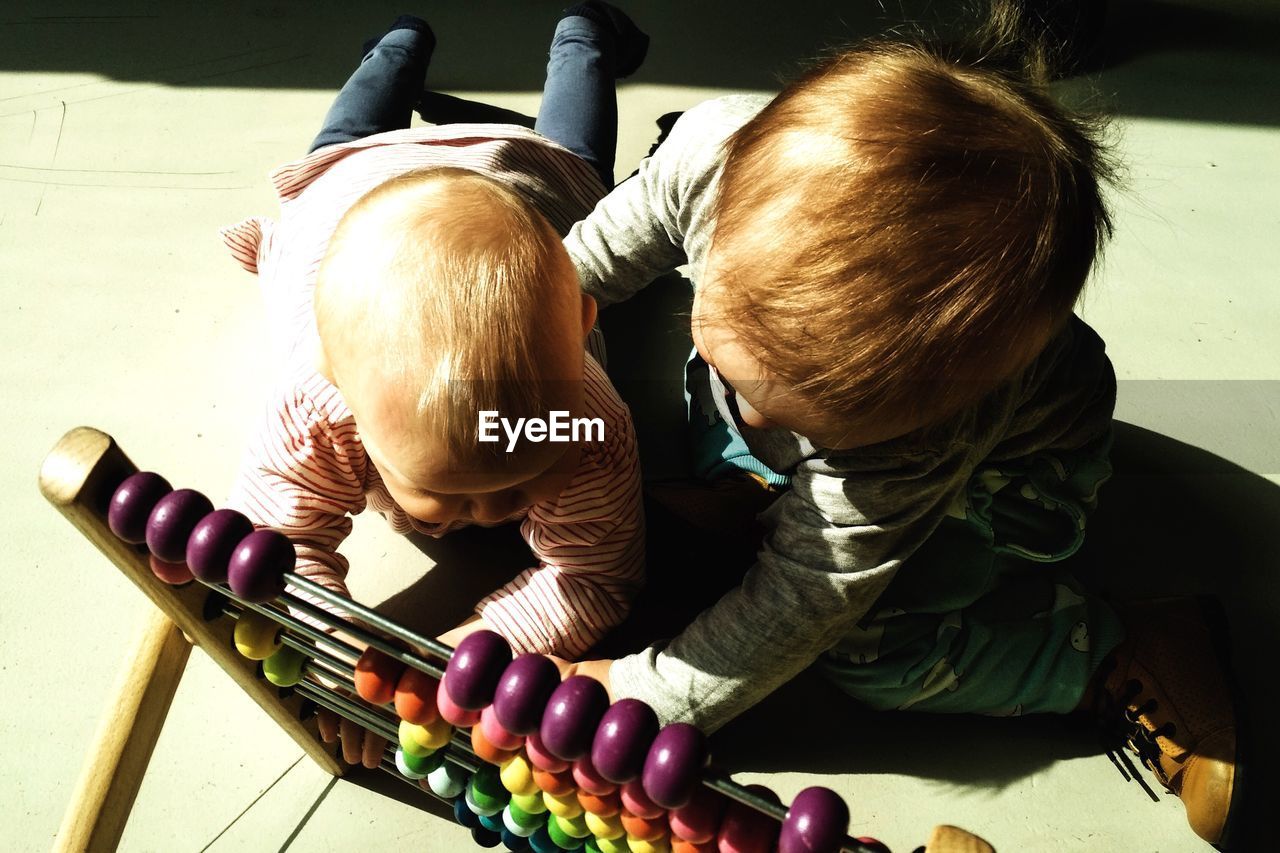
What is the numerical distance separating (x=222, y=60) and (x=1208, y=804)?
54.1 inches

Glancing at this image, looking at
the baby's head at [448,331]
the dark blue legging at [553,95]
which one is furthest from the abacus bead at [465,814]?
the dark blue legging at [553,95]

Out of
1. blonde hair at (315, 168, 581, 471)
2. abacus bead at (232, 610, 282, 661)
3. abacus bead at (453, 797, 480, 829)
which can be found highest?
blonde hair at (315, 168, 581, 471)

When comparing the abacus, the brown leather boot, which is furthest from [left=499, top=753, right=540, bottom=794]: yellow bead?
the brown leather boot

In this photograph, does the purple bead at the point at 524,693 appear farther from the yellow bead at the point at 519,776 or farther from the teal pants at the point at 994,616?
the teal pants at the point at 994,616

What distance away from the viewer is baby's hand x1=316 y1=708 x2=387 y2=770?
2.23ft

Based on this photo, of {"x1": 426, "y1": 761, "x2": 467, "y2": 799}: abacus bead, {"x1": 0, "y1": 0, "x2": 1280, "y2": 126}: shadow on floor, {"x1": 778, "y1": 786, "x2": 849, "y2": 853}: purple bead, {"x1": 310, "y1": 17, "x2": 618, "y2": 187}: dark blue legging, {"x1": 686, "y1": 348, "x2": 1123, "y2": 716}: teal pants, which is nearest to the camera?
{"x1": 778, "y1": 786, "x2": 849, "y2": 853}: purple bead

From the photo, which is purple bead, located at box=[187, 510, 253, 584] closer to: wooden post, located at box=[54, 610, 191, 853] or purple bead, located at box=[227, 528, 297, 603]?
purple bead, located at box=[227, 528, 297, 603]

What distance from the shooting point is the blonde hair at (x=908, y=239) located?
18.0 inches

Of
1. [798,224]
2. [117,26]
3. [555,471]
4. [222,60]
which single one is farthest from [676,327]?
[117,26]

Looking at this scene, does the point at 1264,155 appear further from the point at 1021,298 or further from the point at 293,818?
the point at 293,818

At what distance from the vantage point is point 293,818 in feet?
2.42

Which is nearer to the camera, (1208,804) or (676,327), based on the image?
(1208,804)

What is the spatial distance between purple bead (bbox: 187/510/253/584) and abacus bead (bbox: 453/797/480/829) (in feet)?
0.91

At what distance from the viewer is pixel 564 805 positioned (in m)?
0.51
